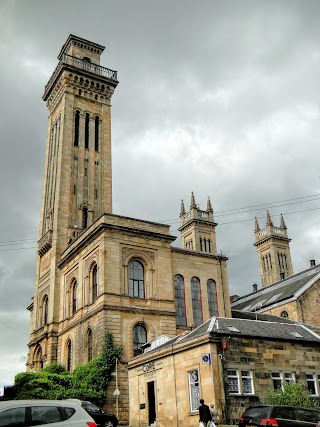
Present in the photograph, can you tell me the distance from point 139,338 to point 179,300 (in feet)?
19.7

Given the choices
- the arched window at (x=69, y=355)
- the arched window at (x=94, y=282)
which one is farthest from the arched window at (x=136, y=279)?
the arched window at (x=69, y=355)

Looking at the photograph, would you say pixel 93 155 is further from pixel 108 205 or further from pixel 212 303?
pixel 212 303

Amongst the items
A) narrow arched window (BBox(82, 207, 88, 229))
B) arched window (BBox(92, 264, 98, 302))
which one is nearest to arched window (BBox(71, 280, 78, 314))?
arched window (BBox(92, 264, 98, 302))

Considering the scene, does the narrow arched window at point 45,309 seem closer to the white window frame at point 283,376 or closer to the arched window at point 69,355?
the arched window at point 69,355

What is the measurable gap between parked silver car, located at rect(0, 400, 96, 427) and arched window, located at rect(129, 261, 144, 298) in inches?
1094

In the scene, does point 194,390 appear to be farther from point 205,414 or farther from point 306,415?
point 306,415

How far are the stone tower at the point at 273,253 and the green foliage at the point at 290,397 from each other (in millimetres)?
69668

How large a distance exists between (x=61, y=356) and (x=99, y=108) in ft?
98.6

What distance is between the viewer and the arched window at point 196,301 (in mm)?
43031

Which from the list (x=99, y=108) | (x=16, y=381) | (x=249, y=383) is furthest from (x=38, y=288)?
(x=249, y=383)

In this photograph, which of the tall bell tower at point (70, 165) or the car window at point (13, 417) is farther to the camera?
the tall bell tower at point (70, 165)

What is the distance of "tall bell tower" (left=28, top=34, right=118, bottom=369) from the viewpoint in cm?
4906

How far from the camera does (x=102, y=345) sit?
3612cm

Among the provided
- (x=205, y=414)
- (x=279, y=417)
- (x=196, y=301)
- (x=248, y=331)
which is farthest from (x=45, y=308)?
(x=279, y=417)
